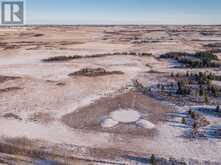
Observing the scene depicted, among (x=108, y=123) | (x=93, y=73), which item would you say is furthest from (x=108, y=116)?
(x=93, y=73)

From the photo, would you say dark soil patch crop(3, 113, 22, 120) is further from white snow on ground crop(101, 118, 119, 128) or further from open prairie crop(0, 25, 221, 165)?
white snow on ground crop(101, 118, 119, 128)

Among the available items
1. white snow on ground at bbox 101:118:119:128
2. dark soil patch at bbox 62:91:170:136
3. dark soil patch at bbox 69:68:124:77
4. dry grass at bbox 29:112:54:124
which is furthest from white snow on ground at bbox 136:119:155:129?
dark soil patch at bbox 69:68:124:77

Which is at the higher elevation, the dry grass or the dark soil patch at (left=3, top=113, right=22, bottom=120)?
the dry grass

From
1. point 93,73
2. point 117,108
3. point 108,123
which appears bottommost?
point 108,123

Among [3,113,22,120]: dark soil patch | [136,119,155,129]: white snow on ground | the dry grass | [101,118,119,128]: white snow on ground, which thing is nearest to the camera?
[136,119,155,129]: white snow on ground

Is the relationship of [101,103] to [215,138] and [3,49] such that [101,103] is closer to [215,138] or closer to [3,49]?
[215,138]

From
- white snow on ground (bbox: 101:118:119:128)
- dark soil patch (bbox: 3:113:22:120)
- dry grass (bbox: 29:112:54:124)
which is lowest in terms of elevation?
dark soil patch (bbox: 3:113:22:120)

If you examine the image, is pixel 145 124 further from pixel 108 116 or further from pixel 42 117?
pixel 42 117

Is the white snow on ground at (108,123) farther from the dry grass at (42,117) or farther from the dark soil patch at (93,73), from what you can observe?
the dark soil patch at (93,73)

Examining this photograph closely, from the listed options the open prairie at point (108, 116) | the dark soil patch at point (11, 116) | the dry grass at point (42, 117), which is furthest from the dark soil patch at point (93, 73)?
the dark soil patch at point (11, 116)
